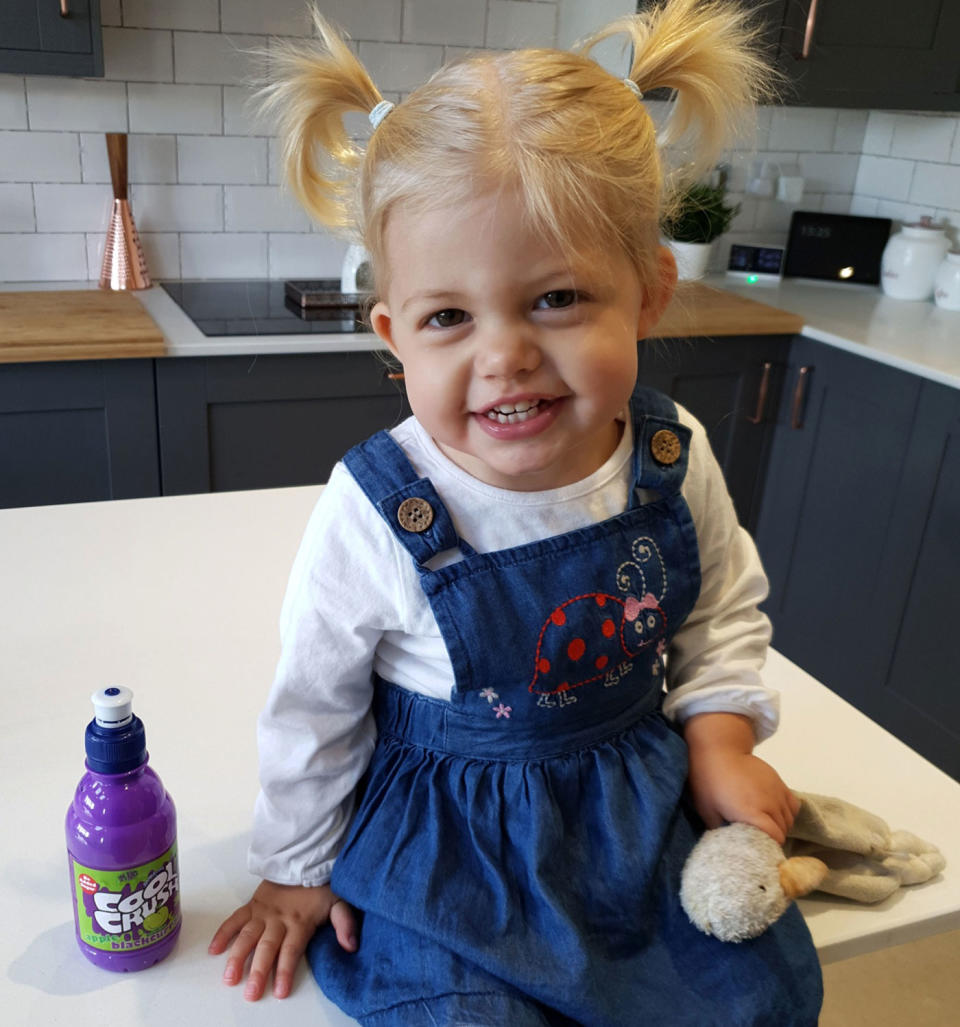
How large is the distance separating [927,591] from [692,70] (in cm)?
174

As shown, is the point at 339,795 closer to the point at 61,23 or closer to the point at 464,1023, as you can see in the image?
the point at 464,1023

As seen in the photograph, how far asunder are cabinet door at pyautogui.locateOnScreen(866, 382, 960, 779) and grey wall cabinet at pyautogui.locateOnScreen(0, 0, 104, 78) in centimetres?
181

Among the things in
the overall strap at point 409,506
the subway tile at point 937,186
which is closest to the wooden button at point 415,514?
the overall strap at point 409,506

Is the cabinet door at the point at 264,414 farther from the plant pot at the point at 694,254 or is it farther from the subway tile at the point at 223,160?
the plant pot at the point at 694,254

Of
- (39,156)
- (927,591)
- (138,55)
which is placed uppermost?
(138,55)

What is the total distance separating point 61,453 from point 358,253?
0.84m

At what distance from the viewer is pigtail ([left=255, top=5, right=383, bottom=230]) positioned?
789 millimetres

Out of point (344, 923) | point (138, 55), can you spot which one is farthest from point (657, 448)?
point (138, 55)

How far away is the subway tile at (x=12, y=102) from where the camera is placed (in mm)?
2381

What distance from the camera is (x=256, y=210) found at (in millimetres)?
2697

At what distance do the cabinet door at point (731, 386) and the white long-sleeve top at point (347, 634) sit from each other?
1712 mm

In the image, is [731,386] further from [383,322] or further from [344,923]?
[344,923]

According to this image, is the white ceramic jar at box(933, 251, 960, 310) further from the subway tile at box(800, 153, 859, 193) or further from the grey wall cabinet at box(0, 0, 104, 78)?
the grey wall cabinet at box(0, 0, 104, 78)

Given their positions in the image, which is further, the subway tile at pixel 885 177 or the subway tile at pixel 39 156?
the subway tile at pixel 885 177
